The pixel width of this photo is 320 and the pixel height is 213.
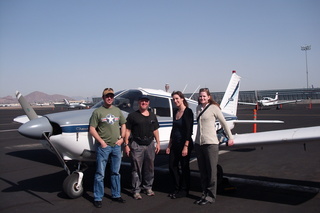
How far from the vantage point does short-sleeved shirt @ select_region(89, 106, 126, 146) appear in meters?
4.22

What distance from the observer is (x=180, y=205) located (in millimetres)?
4305

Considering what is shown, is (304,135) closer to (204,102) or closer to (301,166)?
(204,102)

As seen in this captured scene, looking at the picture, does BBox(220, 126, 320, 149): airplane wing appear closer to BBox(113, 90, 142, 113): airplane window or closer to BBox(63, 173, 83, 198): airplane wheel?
BBox(113, 90, 142, 113): airplane window

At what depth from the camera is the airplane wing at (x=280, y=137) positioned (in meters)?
4.15

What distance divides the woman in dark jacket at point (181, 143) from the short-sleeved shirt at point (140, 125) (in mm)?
390

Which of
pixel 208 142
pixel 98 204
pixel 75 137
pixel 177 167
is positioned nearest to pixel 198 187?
pixel 177 167

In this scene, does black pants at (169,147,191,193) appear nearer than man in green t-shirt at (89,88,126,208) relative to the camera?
No

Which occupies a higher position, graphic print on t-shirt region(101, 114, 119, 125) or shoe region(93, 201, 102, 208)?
graphic print on t-shirt region(101, 114, 119, 125)

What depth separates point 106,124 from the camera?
4.26 meters

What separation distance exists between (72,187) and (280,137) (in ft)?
11.5

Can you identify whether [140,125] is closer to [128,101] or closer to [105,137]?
[105,137]

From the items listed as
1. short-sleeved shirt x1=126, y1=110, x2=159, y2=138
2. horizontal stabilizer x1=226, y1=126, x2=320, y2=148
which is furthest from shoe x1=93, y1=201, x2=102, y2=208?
horizontal stabilizer x1=226, y1=126, x2=320, y2=148

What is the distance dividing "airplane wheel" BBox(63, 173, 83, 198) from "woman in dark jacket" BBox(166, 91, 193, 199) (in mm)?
1570

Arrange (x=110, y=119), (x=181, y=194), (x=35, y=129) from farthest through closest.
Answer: (x=181, y=194) < (x=35, y=129) < (x=110, y=119)
